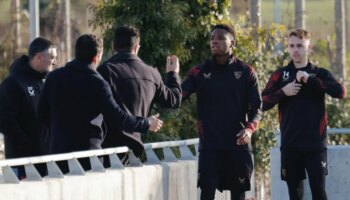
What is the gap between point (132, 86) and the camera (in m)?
11.1

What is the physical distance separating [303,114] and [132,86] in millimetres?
2046

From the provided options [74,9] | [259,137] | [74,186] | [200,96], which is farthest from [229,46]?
[74,9]

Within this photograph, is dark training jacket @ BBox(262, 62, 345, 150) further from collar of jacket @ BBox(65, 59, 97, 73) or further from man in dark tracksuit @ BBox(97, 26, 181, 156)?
collar of jacket @ BBox(65, 59, 97, 73)

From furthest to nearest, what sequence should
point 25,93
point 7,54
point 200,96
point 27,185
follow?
1. point 7,54
2. point 200,96
3. point 25,93
4. point 27,185

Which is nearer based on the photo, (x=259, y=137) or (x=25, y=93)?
(x=25, y=93)

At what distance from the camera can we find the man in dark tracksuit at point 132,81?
11141mm

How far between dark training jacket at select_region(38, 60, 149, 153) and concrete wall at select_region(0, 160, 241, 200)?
0.39 m

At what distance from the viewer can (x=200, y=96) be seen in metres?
11.9

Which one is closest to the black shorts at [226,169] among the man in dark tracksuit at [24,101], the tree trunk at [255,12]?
the man in dark tracksuit at [24,101]

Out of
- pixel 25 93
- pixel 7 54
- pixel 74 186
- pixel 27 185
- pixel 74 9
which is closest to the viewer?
pixel 27 185

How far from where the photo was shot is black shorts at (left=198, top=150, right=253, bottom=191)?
11.8 m


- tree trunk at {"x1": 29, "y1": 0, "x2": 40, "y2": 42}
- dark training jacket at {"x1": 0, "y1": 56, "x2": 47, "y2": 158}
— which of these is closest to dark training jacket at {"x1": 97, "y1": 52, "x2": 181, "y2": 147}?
dark training jacket at {"x1": 0, "y1": 56, "x2": 47, "y2": 158}

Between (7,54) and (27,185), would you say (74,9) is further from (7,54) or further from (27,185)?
(27,185)

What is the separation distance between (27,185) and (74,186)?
86 centimetres
